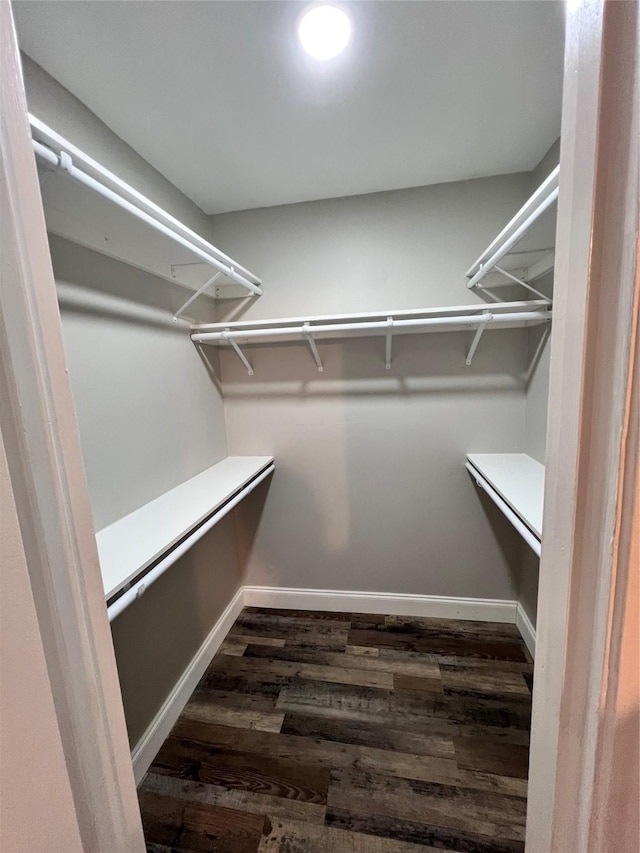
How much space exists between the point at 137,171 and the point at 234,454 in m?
1.40

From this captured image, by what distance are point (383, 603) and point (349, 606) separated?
0.21 meters

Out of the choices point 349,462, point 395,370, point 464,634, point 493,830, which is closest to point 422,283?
point 395,370

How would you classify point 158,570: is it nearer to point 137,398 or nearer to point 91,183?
point 137,398

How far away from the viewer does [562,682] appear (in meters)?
0.46

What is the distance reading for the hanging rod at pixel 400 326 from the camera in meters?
1.49

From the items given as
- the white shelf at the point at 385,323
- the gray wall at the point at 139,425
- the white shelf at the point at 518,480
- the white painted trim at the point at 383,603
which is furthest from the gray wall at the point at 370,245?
the white painted trim at the point at 383,603

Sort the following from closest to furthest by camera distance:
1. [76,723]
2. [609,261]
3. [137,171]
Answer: [609,261], [76,723], [137,171]

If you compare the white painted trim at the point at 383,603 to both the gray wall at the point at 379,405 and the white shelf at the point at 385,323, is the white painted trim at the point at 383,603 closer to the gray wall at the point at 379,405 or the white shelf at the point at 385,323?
the gray wall at the point at 379,405

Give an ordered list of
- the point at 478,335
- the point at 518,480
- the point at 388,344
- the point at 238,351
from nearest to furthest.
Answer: the point at 518,480 < the point at 478,335 < the point at 388,344 < the point at 238,351

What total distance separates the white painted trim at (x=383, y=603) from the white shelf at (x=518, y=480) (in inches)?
33.6

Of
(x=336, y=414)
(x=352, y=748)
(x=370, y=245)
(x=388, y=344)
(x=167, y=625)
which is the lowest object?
(x=352, y=748)

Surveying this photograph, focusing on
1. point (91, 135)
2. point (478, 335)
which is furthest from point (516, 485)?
point (91, 135)

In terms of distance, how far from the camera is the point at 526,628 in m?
1.80

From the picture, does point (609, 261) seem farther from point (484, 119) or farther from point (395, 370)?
point (395, 370)
